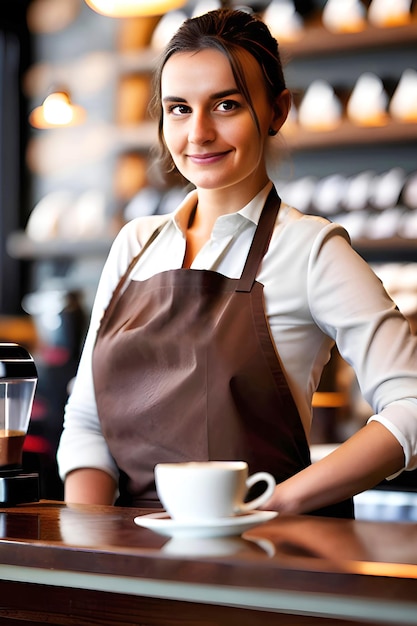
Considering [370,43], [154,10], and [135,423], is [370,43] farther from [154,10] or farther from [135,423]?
[135,423]

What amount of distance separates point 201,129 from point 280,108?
223 mm

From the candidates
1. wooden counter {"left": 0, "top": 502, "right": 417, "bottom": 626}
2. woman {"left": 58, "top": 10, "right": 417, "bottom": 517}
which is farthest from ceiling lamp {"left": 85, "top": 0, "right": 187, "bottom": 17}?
wooden counter {"left": 0, "top": 502, "right": 417, "bottom": 626}

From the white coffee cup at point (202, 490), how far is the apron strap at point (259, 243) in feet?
2.25

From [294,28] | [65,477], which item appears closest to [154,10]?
[294,28]

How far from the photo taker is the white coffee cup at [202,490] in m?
1.05

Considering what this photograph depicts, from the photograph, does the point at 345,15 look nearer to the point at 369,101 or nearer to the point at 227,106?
the point at 369,101

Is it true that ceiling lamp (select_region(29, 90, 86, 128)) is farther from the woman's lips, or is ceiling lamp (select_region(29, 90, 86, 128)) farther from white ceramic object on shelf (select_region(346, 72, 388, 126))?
the woman's lips

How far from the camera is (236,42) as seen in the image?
1737mm

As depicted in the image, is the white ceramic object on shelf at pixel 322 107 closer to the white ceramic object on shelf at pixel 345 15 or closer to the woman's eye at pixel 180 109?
the white ceramic object on shelf at pixel 345 15

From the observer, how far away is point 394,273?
3.70 metres

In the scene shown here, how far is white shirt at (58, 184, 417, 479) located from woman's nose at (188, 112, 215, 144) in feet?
0.56

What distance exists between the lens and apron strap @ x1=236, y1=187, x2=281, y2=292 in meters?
1.75

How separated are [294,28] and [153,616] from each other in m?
3.23

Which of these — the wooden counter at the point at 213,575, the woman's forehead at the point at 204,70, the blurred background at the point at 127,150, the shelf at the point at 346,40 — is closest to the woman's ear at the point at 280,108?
the woman's forehead at the point at 204,70
